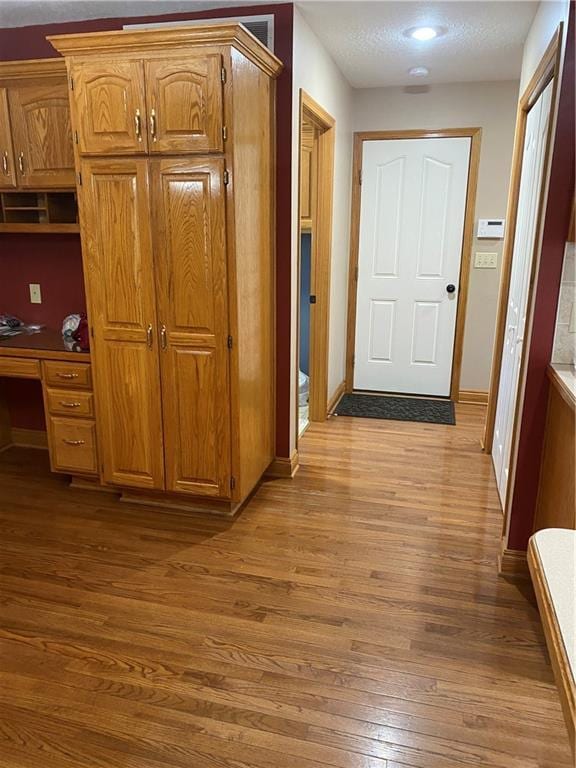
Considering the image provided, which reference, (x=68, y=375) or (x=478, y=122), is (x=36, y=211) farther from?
(x=478, y=122)

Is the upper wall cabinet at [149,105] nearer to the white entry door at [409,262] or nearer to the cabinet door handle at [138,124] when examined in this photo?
the cabinet door handle at [138,124]

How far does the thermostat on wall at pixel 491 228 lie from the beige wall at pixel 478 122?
0.04 m

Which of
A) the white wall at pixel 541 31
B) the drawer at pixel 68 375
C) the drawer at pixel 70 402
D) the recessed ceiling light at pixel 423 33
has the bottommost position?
the drawer at pixel 70 402

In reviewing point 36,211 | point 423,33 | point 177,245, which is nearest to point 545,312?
point 177,245

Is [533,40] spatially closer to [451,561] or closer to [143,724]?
[451,561]

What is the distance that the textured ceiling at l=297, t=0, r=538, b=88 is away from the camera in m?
2.80

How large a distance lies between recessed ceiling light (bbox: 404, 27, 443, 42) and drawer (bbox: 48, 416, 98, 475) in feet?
9.11

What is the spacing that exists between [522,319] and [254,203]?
1457 mm

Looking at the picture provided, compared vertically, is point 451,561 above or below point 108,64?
below

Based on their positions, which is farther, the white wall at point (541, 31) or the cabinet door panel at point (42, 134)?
the cabinet door panel at point (42, 134)

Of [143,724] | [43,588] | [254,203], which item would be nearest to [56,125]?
[254,203]

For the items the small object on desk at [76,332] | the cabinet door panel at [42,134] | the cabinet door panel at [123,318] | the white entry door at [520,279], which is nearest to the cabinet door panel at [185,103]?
the cabinet door panel at [123,318]

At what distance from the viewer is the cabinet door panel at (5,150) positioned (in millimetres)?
3037

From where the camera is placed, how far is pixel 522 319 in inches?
111
